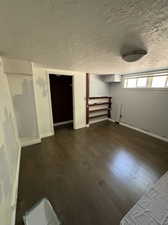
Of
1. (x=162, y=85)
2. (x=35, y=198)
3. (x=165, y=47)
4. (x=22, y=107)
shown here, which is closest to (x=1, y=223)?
(x=35, y=198)

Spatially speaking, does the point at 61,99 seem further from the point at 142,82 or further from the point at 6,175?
the point at 6,175

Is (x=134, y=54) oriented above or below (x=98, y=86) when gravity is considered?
above

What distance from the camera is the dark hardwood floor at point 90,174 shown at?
3.94 ft

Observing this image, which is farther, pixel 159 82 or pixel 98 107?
pixel 98 107

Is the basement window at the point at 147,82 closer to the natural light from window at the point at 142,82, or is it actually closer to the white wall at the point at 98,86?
the natural light from window at the point at 142,82

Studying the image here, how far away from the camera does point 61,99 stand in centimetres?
407

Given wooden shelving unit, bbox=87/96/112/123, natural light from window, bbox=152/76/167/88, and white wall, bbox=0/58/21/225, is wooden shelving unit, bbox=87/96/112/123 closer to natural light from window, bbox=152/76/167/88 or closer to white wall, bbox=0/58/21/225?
natural light from window, bbox=152/76/167/88

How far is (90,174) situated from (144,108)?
271 cm

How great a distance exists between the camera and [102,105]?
438cm

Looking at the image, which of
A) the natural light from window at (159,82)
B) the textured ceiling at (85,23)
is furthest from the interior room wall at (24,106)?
the natural light from window at (159,82)

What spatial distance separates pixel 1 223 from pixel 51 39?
5.98 ft

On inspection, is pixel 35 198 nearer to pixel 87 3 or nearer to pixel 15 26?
pixel 15 26

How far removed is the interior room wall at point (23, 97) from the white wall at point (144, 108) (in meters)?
3.22

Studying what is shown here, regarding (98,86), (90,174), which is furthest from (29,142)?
(98,86)
